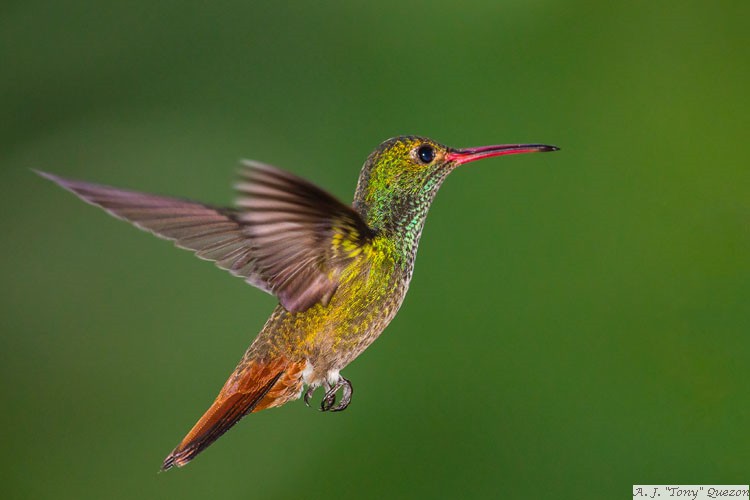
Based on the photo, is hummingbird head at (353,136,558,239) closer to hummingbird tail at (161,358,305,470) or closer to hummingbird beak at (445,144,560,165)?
hummingbird beak at (445,144,560,165)

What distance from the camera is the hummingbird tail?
1.09m

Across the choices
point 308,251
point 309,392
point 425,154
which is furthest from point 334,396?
point 425,154

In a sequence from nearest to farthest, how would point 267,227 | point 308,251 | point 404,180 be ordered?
point 267,227 < point 308,251 < point 404,180

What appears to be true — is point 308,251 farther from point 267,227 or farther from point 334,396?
point 334,396

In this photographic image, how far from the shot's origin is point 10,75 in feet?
11.0

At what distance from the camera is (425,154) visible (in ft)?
3.72

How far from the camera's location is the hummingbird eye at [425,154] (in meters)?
1.13

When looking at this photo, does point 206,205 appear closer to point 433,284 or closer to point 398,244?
point 398,244

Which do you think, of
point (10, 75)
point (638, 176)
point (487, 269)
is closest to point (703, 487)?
point (487, 269)

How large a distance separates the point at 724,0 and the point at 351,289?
8.47ft

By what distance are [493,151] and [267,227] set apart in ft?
0.93

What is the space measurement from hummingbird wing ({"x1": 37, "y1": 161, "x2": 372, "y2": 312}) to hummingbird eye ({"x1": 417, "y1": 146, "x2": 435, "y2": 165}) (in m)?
0.15

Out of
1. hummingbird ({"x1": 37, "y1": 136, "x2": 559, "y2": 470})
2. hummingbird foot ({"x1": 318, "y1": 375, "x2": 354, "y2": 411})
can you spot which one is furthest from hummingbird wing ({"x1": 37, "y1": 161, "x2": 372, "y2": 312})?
hummingbird foot ({"x1": 318, "y1": 375, "x2": 354, "y2": 411})

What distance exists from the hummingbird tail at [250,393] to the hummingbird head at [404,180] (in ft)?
0.79
